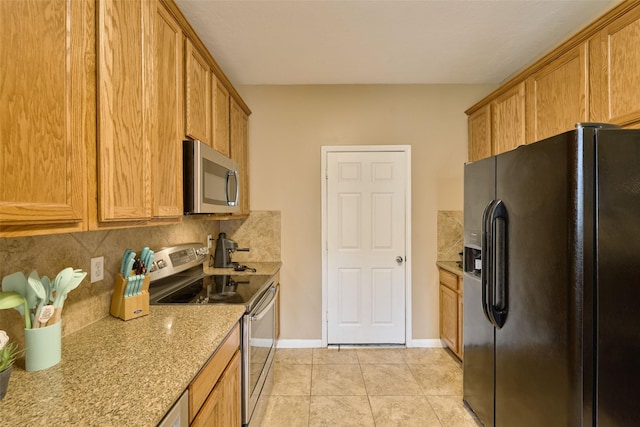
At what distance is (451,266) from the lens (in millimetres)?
2934

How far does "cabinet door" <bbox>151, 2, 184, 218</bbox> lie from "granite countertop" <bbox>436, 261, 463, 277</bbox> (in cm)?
232

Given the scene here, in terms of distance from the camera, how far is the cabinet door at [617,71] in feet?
5.02

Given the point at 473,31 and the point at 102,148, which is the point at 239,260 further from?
the point at 473,31

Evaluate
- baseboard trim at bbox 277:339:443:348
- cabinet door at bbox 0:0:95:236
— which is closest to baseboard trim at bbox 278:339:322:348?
baseboard trim at bbox 277:339:443:348

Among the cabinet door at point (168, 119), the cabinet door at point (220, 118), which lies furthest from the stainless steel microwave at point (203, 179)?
the cabinet door at point (220, 118)

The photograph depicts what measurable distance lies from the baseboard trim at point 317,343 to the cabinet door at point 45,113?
2.62m

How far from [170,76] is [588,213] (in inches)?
78.6

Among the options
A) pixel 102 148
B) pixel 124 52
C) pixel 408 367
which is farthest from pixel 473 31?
pixel 408 367

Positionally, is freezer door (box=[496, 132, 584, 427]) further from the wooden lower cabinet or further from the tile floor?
the wooden lower cabinet

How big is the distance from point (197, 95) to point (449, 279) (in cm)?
266

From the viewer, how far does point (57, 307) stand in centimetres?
100

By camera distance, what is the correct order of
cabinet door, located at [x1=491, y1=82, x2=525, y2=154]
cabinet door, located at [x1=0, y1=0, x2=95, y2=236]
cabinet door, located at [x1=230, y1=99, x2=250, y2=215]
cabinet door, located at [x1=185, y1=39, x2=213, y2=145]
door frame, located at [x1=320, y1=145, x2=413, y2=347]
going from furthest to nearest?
1. door frame, located at [x1=320, y1=145, x2=413, y2=347]
2. cabinet door, located at [x1=230, y1=99, x2=250, y2=215]
3. cabinet door, located at [x1=491, y1=82, x2=525, y2=154]
4. cabinet door, located at [x1=185, y1=39, x2=213, y2=145]
5. cabinet door, located at [x1=0, y1=0, x2=95, y2=236]

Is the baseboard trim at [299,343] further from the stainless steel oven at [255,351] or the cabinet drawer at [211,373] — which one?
the cabinet drawer at [211,373]

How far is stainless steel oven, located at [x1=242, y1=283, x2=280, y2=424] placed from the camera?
1.62 metres
